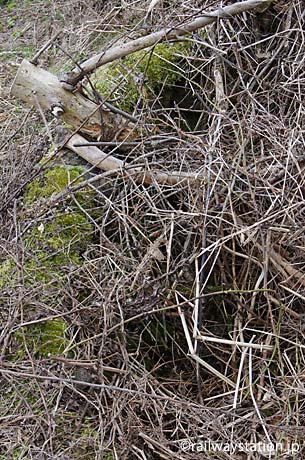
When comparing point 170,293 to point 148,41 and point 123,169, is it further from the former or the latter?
point 148,41

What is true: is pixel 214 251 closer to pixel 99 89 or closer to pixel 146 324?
pixel 146 324

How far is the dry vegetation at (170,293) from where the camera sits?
2453 mm

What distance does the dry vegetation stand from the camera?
2.45 metres

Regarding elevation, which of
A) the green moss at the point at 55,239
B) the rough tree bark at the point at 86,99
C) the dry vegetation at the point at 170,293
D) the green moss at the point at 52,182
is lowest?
the dry vegetation at the point at 170,293

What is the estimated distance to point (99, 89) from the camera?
368cm

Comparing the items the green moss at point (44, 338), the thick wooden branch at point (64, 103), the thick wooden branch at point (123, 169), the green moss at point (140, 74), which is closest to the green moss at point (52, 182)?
the thick wooden branch at point (123, 169)

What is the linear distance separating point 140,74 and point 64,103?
0.64 m

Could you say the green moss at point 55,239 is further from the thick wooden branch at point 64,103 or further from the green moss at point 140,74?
the green moss at point 140,74

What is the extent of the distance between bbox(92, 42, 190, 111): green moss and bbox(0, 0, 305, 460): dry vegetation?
21 cm

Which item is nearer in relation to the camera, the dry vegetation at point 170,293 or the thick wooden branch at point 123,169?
the dry vegetation at point 170,293

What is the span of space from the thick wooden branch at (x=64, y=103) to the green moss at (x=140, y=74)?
30 centimetres

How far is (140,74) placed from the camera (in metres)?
3.69

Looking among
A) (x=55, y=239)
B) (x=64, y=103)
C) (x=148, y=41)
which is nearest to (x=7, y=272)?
(x=55, y=239)

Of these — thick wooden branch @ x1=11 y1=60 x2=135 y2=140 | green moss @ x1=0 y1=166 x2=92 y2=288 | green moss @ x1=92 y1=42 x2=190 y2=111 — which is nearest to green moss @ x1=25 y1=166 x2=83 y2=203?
green moss @ x1=0 y1=166 x2=92 y2=288
